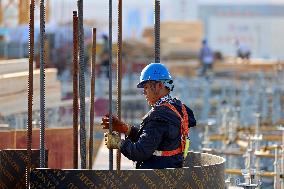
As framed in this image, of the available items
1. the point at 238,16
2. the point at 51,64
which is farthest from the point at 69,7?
the point at 238,16

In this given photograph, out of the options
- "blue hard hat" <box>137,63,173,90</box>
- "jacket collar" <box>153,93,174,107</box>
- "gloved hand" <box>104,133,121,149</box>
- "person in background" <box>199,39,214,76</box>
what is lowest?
"person in background" <box>199,39,214,76</box>

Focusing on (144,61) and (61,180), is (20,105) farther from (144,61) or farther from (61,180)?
(144,61)

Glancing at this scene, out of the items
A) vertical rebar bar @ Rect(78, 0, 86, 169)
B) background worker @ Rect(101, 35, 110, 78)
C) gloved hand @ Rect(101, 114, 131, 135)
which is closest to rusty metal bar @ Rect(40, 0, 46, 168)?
vertical rebar bar @ Rect(78, 0, 86, 169)

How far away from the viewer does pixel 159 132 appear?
8.81 m

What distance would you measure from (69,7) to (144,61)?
10.5 metres

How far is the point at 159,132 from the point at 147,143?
5.1 inches

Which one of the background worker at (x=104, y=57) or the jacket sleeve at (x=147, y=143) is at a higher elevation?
the jacket sleeve at (x=147, y=143)

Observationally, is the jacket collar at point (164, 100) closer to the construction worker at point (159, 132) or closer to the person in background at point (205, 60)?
the construction worker at point (159, 132)

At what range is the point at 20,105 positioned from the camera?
1809 cm

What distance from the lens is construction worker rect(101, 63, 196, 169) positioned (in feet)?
28.8

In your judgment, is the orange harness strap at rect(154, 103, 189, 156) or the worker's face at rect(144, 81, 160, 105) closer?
the orange harness strap at rect(154, 103, 189, 156)

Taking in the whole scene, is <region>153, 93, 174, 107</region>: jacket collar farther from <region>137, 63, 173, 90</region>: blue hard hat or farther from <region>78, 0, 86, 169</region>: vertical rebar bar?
<region>78, 0, 86, 169</region>: vertical rebar bar

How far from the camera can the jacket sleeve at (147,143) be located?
877cm

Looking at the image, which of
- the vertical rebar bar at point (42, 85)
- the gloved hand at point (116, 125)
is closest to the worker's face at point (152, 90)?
the gloved hand at point (116, 125)
